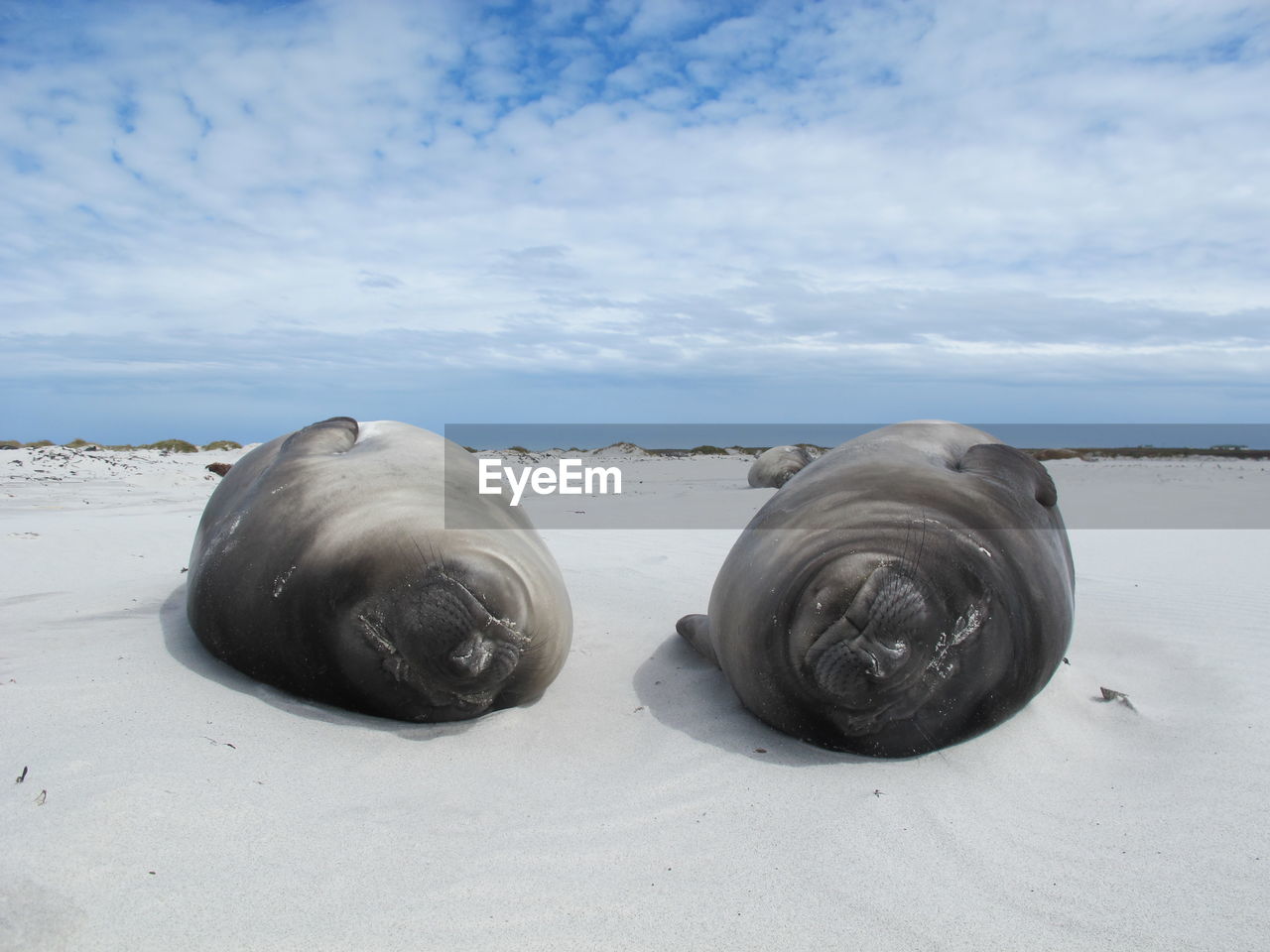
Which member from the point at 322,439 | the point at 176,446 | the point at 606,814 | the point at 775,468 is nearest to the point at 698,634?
the point at 606,814

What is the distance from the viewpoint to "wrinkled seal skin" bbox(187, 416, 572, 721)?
3.02 metres

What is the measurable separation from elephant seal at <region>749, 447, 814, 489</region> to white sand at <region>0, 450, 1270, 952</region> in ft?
29.2

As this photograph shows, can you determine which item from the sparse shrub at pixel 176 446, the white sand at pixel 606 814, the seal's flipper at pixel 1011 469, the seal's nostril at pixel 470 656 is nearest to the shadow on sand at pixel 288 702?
the white sand at pixel 606 814

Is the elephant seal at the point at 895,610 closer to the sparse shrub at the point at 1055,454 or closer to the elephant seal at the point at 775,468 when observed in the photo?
the elephant seal at the point at 775,468

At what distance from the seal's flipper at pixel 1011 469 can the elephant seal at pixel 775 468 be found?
8.91 m

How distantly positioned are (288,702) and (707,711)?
147 centimetres

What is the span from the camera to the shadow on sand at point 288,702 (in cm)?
308

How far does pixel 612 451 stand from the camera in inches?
942

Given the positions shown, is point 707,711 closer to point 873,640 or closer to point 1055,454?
point 873,640

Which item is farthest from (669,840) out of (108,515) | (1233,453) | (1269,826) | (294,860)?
(1233,453)

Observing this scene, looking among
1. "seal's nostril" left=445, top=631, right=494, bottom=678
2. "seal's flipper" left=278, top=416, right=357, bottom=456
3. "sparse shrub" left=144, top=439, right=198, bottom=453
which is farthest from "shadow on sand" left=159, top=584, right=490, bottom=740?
"sparse shrub" left=144, top=439, right=198, bottom=453

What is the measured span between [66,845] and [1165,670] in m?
4.00

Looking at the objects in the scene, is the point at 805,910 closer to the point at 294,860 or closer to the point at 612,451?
the point at 294,860

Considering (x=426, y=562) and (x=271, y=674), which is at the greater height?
(x=426, y=562)
